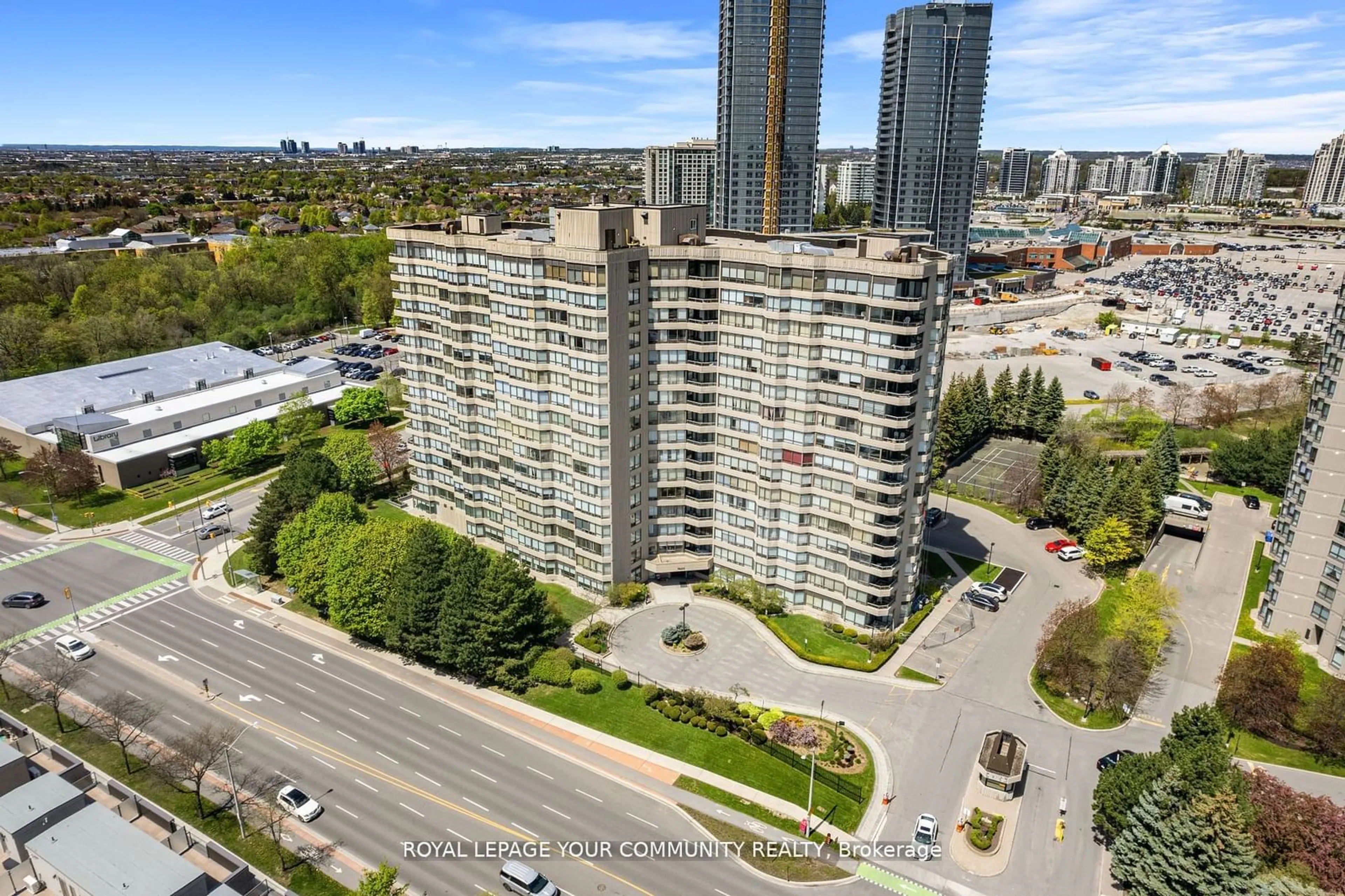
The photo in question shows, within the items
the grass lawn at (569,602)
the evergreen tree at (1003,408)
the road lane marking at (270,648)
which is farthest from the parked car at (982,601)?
the road lane marking at (270,648)

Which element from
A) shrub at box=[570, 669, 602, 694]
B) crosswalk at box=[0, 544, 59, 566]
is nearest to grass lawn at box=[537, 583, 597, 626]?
shrub at box=[570, 669, 602, 694]

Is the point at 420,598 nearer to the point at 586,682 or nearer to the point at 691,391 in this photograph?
the point at 586,682

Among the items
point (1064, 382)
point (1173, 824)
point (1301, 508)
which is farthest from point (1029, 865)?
point (1064, 382)

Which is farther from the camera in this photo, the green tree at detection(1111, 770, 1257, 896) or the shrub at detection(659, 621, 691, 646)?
the shrub at detection(659, 621, 691, 646)

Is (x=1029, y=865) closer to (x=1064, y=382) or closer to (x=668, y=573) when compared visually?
(x=668, y=573)

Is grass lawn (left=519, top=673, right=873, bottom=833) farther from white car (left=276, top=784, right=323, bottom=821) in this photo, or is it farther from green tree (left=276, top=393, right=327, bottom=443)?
green tree (left=276, top=393, right=327, bottom=443)

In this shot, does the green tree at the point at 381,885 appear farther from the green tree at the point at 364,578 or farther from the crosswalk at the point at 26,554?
the crosswalk at the point at 26,554

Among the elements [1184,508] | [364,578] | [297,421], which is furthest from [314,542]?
[1184,508]
